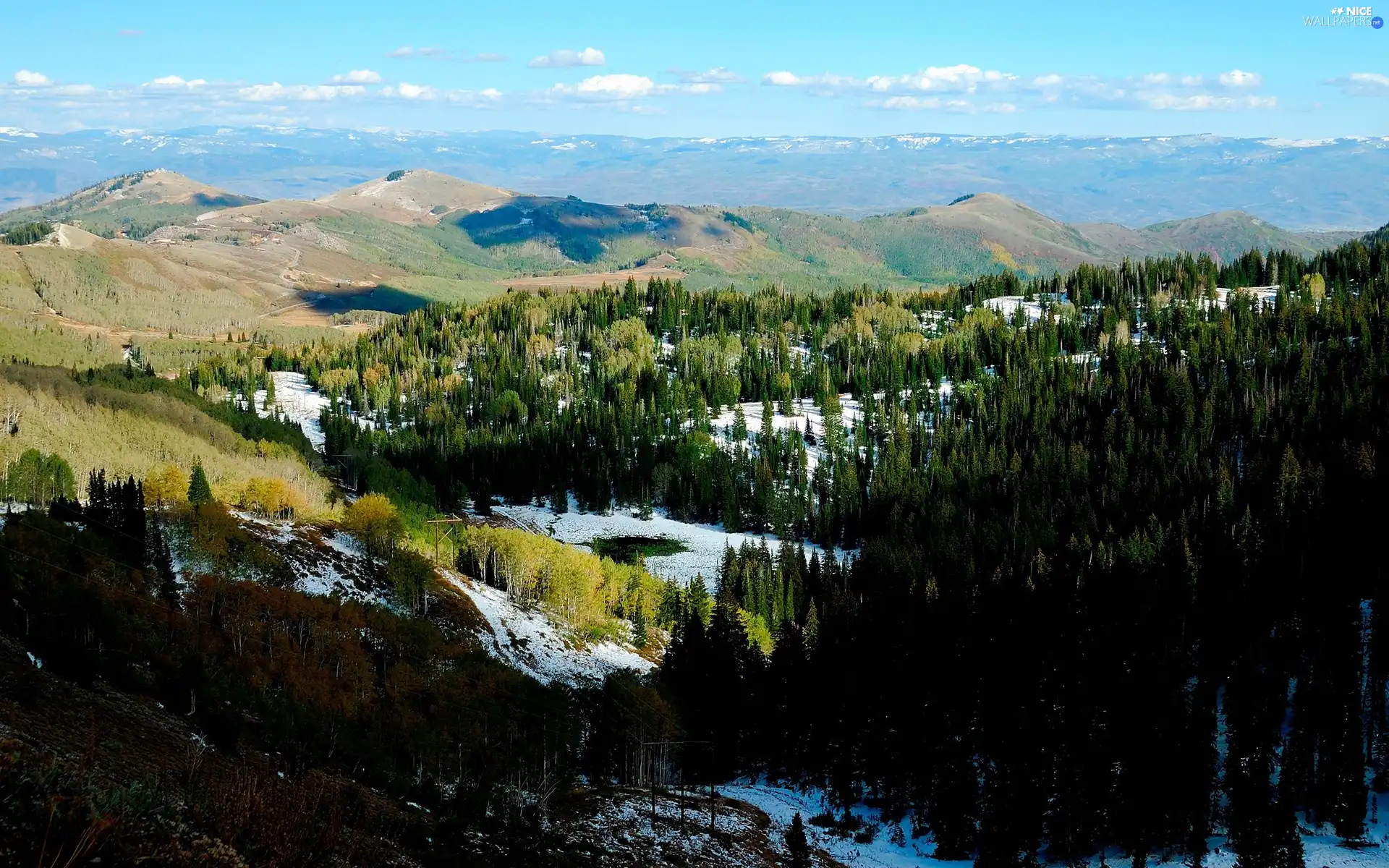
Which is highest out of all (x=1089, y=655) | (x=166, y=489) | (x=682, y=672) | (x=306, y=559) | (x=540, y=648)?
(x=166, y=489)

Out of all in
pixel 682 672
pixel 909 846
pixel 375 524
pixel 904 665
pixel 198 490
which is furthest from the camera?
pixel 375 524

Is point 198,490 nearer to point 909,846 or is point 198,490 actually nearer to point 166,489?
point 166,489

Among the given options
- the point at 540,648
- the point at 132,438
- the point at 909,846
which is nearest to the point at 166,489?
the point at 540,648

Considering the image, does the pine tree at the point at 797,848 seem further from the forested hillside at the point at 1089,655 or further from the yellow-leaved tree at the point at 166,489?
the yellow-leaved tree at the point at 166,489

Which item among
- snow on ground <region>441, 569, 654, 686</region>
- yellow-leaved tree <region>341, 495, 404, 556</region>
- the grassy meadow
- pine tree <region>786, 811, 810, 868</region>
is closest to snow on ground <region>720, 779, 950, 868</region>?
pine tree <region>786, 811, 810, 868</region>

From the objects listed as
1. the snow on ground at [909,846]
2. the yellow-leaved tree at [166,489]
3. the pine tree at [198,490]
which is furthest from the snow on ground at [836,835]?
the yellow-leaved tree at [166,489]

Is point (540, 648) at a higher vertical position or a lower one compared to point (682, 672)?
lower
